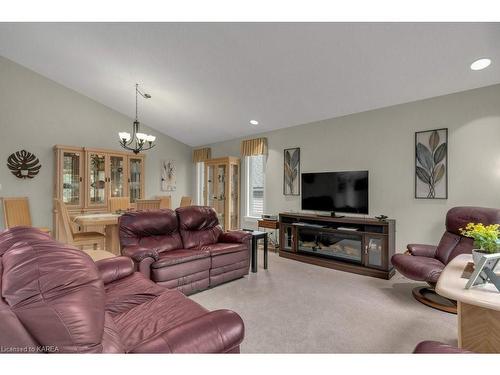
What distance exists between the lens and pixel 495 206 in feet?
10.00

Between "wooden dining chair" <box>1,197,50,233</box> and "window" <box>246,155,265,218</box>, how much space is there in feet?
11.8

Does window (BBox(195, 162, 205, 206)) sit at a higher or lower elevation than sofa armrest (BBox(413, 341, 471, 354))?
higher

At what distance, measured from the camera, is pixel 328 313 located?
247 centimetres

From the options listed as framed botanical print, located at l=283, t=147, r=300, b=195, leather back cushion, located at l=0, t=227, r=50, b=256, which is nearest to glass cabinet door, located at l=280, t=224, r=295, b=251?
framed botanical print, located at l=283, t=147, r=300, b=195

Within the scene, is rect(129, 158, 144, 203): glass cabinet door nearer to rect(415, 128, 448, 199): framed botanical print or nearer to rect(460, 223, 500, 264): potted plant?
rect(415, 128, 448, 199): framed botanical print

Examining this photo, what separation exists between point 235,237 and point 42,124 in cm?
439

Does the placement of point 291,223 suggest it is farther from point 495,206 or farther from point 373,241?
point 495,206

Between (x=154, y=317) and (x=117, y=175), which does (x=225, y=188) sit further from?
(x=154, y=317)

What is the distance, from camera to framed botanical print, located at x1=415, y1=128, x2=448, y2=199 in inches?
132

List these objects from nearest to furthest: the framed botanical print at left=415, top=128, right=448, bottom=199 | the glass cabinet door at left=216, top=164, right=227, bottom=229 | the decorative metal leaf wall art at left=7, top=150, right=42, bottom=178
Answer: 1. the framed botanical print at left=415, top=128, right=448, bottom=199
2. the decorative metal leaf wall art at left=7, top=150, right=42, bottom=178
3. the glass cabinet door at left=216, top=164, right=227, bottom=229

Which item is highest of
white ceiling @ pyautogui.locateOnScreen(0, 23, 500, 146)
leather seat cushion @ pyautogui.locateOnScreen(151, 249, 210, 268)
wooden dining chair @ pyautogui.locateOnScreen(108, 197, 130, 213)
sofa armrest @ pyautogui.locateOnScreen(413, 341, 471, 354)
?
white ceiling @ pyautogui.locateOnScreen(0, 23, 500, 146)

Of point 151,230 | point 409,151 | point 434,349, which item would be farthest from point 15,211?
point 409,151
